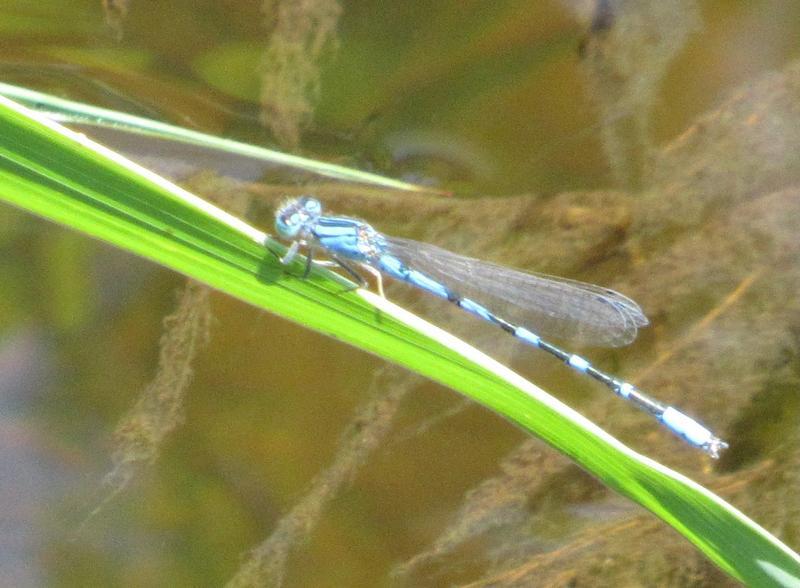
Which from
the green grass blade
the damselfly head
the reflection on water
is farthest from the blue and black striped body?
the green grass blade

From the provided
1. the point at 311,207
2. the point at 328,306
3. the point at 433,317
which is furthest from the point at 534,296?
the point at 328,306

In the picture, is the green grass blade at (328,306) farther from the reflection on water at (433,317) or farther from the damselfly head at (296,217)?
the reflection on water at (433,317)

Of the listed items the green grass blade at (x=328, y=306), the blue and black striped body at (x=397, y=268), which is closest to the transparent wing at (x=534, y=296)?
the blue and black striped body at (x=397, y=268)

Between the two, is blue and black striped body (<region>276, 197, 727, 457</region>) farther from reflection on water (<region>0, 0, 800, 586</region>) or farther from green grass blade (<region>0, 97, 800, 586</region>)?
green grass blade (<region>0, 97, 800, 586</region>)

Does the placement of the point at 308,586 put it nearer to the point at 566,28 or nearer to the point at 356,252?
the point at 356,252

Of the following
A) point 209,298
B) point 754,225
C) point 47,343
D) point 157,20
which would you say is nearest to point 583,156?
point 754,225

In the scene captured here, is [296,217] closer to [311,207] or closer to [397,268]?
[311,207]
